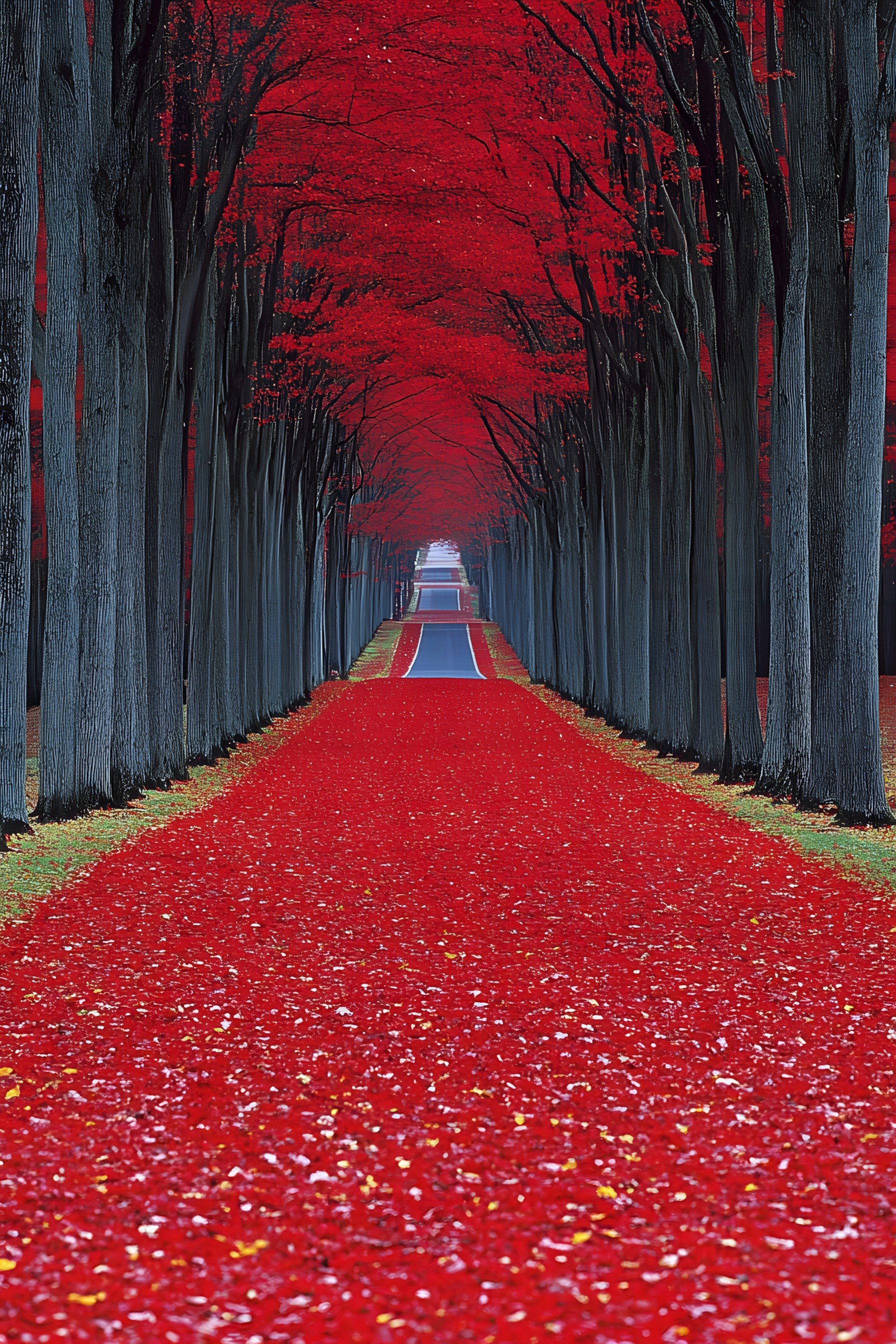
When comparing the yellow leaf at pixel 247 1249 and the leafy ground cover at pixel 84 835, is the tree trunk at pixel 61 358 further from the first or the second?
the yellow leaf at pixel 247 1249

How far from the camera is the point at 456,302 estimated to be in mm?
30766

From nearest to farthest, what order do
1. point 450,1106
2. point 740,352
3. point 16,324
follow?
point 450,1106, point 16,324, point 740,352

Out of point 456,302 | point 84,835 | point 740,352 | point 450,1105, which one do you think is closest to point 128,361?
point 84,835

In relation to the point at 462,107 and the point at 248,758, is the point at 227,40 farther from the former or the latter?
the point at 248,758

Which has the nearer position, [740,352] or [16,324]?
[16,324]

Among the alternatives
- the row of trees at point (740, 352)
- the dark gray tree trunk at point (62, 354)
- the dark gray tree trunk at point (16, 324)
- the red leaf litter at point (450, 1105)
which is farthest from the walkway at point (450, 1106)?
the row of trees at point (740, 352)

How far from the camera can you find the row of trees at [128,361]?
11.7 m

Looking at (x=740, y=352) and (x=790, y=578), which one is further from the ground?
(x=740, y=352)

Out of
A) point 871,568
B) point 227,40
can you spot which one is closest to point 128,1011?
point 871,568

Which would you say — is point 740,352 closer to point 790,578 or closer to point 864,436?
point 790,578

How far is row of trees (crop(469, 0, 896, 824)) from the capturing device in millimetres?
12883

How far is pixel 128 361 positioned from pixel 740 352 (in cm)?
706

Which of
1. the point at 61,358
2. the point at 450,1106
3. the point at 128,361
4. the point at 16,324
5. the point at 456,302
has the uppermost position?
the point at 456,302

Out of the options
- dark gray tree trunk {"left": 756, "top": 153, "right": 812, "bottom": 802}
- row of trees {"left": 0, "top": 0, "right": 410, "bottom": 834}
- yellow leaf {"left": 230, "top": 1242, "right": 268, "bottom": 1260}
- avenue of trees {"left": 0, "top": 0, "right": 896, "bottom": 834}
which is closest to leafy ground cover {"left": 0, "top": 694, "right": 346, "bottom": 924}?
row of trees {"left": 0, "top": 0, "right": 410, "bottom": 834}
